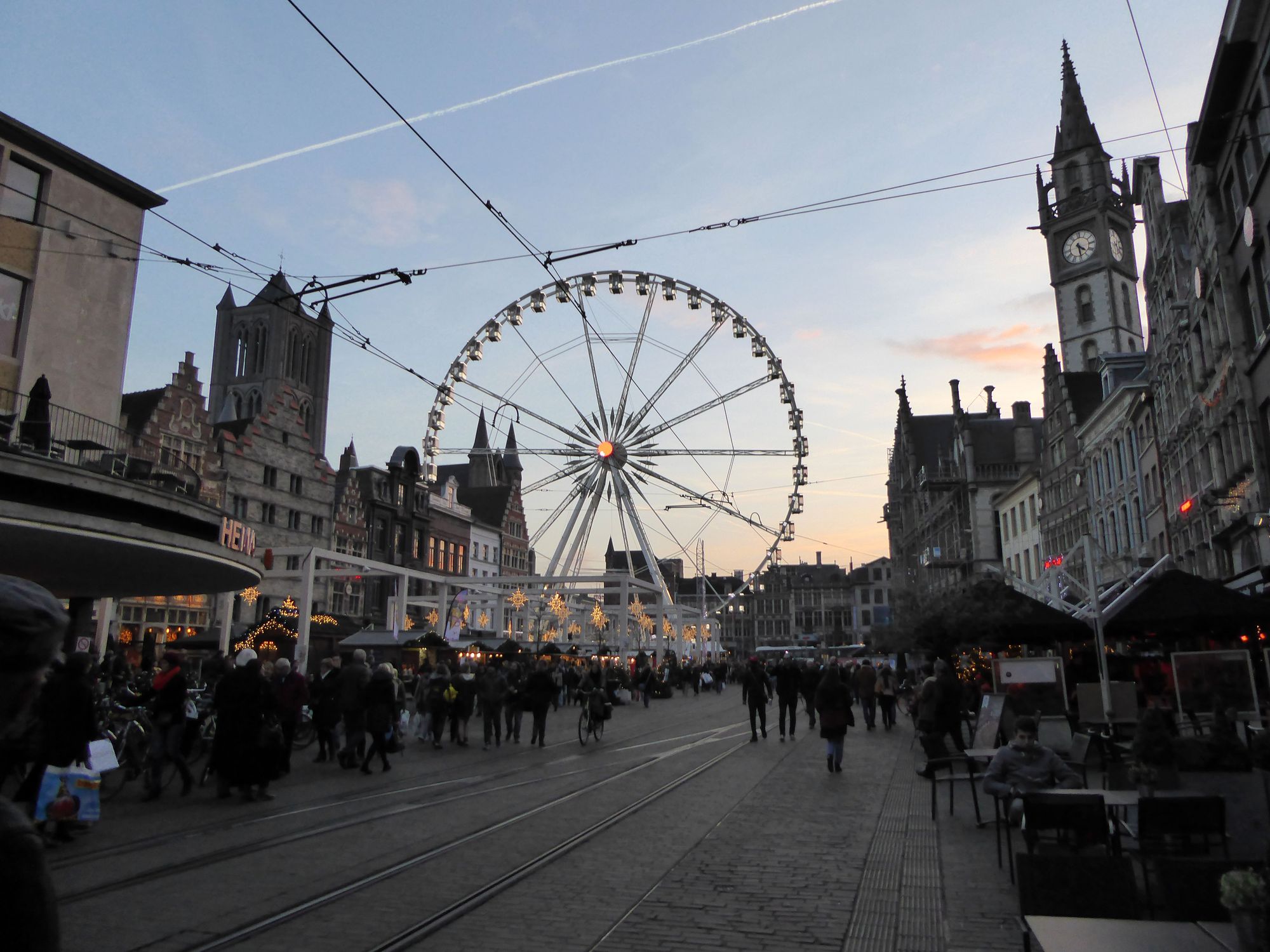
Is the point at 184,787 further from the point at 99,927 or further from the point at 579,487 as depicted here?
the point at 579,487

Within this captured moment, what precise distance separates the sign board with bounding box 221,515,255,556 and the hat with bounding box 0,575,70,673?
21.0 meters

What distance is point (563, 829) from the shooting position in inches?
406

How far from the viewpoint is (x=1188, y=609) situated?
15.9 meters

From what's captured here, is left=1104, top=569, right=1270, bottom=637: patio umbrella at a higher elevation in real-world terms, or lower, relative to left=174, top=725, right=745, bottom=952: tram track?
higher

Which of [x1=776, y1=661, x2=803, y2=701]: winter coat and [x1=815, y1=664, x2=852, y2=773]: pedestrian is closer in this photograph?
[x1=815, y1=664, x2=852, y2=773]: pedestrian

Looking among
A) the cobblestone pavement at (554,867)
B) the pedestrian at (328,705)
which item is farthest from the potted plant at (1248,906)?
the pedestrian at (328,705)

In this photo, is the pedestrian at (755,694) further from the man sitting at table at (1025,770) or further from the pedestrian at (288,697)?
the man sitting at table at (1025,770)

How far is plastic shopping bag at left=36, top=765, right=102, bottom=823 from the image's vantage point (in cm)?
878

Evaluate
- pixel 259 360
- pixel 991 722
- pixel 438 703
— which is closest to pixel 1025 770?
pixel 991 722

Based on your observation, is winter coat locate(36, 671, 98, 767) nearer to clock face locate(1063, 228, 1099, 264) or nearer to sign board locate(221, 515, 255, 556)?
sign board locate(221, 515, 255, 556)

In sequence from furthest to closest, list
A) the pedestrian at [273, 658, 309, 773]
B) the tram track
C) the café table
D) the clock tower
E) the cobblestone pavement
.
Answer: the clock tower
the pedestrian at [273, 658, 309, 773]
the cobblestone pavement
the tram track
the café table

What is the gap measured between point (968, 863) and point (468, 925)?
4704 mm

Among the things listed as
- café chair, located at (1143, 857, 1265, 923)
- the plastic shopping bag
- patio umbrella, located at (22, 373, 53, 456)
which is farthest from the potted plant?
patio umbrella, located at (22, 373, 53, 456)

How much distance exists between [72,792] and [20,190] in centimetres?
2264
